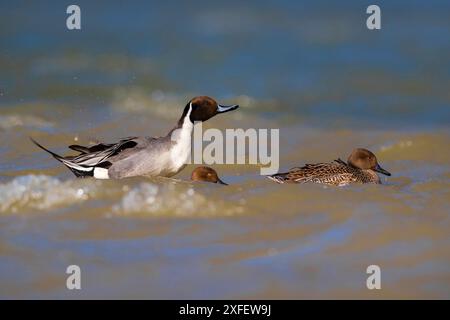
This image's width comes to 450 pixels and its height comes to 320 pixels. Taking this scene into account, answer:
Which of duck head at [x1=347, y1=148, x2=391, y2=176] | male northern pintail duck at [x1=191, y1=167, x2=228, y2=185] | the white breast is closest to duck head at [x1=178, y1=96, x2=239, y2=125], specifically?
the white breast

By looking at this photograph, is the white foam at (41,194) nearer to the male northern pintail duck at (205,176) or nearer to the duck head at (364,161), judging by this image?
the male northern pintail duck at (205,176)

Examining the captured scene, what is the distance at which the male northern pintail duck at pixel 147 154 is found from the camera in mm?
8953

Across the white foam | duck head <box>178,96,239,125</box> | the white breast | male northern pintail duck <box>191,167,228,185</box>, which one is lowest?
the white foam

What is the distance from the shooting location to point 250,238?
304 inches

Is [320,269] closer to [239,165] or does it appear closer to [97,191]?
[97,191]

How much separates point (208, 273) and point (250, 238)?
731 millimetres

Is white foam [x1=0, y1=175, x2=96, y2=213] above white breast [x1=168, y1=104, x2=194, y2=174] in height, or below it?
below

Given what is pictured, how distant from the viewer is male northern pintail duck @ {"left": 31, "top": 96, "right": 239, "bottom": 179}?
895 cm

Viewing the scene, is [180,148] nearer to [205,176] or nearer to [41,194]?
[205,176]

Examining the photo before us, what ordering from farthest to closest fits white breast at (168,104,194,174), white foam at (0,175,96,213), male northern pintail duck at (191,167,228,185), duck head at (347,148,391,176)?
1. duck head at (347,148,391,176)
2. male northern pintail duck at (191,167,228,185)
3. white breast at (168,104,194,174)
4. white foam at (0,175,96,213)

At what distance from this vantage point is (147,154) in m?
8.98

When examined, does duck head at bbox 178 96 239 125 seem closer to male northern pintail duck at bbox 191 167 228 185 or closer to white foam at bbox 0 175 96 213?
male northern pintail duck at bbox 191 167 228 185

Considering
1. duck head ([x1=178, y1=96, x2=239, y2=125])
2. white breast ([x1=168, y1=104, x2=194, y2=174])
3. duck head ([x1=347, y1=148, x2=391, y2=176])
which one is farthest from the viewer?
duck head ([x1=347, y1=148, x2=391, y2=176])

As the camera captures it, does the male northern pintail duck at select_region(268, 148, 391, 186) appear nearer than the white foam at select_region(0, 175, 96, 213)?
No
